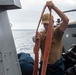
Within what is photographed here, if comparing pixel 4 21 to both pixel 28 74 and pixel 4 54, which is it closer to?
pixel 4 54

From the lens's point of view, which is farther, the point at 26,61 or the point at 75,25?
the point at 75,25

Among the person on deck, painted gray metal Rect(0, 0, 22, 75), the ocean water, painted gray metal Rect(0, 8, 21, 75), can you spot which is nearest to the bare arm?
the person on deck

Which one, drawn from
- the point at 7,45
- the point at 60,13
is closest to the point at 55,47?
the point at 60,13

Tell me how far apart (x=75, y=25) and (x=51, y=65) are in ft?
14.7

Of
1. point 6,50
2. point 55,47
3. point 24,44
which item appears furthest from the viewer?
point 24,44

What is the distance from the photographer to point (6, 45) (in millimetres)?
3158

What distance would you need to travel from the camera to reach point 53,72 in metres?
3.84

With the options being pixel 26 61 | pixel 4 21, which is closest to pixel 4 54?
pixel 4 21

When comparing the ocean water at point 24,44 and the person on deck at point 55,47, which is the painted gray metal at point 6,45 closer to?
the person on deck at point 55,47

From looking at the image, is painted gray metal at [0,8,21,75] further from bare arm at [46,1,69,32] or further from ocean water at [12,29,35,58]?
ocean water at [12,29,35,58]

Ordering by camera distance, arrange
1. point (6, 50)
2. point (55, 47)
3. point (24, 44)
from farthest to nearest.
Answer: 1. point (24, 44)
2. point (55, 47)
3. point (6, 50)

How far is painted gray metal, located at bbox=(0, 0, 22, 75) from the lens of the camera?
2.97 meters

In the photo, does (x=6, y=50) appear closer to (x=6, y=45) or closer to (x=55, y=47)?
(x=6, y=45)

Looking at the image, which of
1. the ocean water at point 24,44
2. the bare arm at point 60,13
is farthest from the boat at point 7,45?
the ocean water at point 24,44
